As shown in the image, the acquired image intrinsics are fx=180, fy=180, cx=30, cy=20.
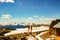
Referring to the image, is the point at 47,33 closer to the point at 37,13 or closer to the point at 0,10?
the point at 37,13

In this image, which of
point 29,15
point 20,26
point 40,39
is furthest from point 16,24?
point 40,39

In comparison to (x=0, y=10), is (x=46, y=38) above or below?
below

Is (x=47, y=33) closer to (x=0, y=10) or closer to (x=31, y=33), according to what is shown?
(x=31, y=33)

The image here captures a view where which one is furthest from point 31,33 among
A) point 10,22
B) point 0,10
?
point 0,10

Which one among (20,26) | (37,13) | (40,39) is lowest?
(40,39)

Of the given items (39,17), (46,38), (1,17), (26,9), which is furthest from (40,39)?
(1,17)

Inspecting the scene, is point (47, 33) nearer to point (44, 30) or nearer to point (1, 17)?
point (44, 30)

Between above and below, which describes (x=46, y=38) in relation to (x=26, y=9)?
below
